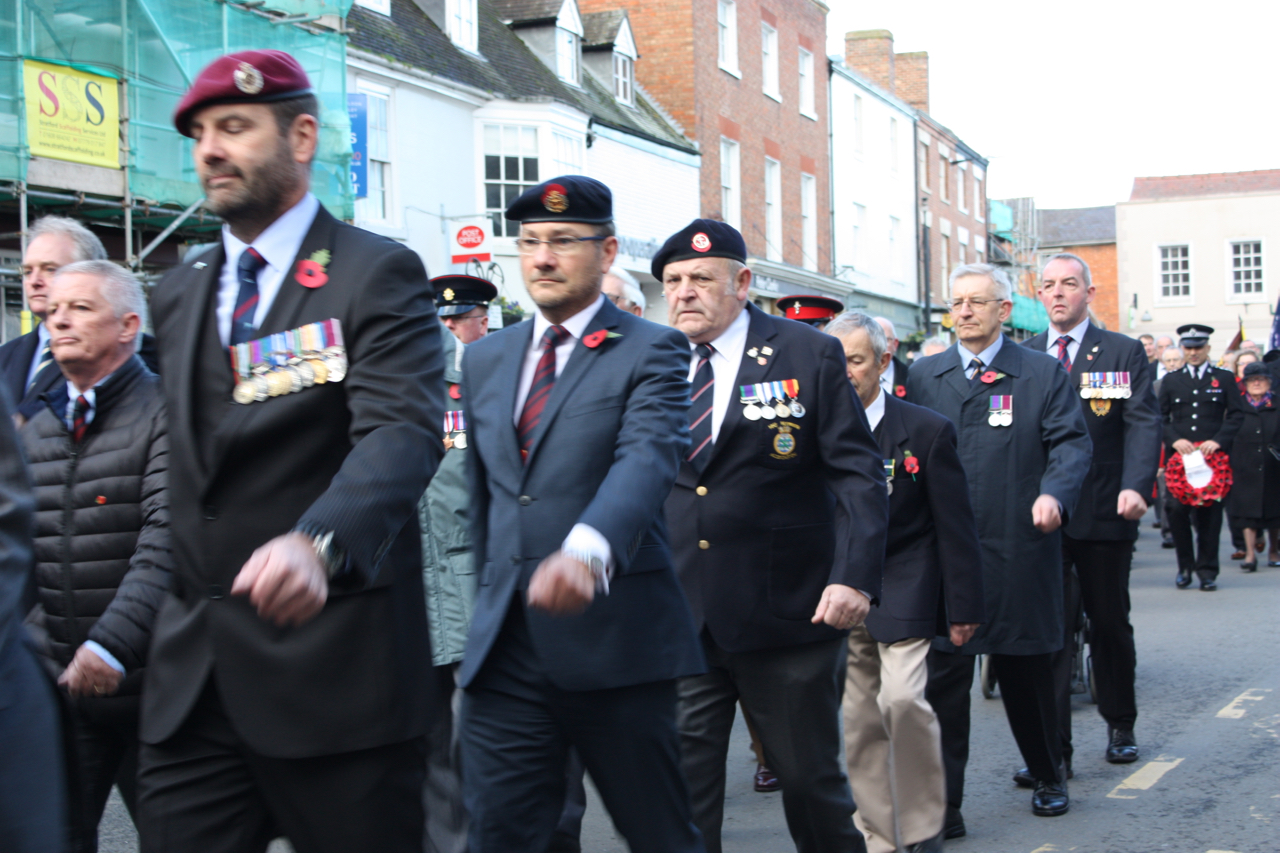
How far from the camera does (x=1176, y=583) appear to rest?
13.5 metres

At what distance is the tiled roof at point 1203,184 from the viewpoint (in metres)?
53.5

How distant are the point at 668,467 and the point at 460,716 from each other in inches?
33.1

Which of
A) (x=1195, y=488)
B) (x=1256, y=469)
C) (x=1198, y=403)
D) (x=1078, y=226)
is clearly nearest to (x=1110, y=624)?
(x=1195, y=488)

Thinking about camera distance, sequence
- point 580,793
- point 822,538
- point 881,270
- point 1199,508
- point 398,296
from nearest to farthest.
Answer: point 398,296 → point 822,538 → point 580,793 → point 1199,508 → point 881,270

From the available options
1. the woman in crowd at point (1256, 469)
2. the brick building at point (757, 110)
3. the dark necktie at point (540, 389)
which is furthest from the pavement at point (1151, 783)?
the brick building at point (757, 110)

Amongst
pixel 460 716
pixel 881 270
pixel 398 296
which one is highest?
pixel 881 270

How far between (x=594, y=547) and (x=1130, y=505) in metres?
4.10

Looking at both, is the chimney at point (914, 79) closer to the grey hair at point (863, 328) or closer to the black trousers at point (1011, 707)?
the grey hair at point (863, 328)

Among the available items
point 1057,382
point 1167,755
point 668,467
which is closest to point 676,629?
point 668,467

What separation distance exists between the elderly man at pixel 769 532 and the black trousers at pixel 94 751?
5.22ft

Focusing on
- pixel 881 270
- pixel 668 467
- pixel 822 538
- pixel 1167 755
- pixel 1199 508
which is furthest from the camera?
pixel 881 270

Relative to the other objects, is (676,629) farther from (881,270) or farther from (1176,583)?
(881,270)

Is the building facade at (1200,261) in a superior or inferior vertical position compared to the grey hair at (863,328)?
superior

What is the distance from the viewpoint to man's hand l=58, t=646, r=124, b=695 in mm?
3410
